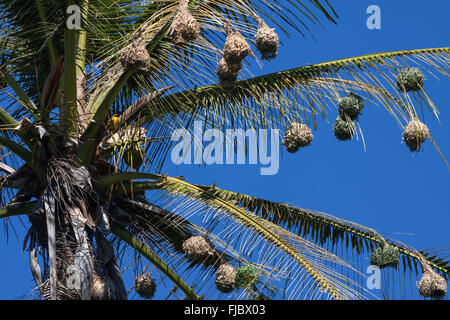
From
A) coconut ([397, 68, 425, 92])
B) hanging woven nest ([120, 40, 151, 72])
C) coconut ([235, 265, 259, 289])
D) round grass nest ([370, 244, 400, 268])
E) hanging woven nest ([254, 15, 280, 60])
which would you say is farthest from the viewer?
coconut ([397, 68, 425, 92])

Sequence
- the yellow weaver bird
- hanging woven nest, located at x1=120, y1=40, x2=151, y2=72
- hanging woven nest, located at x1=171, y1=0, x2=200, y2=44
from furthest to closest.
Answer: the yellow weaver bird, hanging woven nest, located at x1=120, y1=40, x2=151, y2=72, hanging woven nest, located at x1=171, y1=0, x2=200, y2=44

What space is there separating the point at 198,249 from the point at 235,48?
2246mm

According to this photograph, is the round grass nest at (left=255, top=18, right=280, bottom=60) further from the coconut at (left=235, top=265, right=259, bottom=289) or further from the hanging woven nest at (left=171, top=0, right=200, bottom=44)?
the coconut at (left=235, top=265, right=259, bottom=289)

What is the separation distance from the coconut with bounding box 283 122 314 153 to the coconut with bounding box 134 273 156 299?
2139 mm

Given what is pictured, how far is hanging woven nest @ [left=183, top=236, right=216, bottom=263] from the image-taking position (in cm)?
1145

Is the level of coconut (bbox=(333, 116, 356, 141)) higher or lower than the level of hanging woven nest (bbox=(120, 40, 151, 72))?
lower

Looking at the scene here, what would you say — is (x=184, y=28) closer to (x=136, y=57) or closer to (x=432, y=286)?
(x=136, y=57)

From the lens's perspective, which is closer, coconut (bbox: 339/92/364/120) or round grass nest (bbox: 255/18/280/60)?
round grass nest (bbox: 255/18/280/60)

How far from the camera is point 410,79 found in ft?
38.3

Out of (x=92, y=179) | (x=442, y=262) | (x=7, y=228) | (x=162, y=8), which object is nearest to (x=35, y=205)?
(x=92, y=179)

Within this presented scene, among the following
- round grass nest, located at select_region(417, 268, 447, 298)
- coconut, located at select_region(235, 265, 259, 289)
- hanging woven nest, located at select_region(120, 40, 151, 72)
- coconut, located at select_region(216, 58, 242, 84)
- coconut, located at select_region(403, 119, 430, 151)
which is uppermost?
hanging woven nest, located at select_region(120, 40, 151, 72)

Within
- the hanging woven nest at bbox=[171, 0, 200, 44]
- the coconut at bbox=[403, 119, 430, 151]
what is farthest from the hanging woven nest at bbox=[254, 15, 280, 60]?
the coconut at bbox=[403, 119, 430, 151]

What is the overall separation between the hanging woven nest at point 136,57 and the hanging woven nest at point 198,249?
6.35ft

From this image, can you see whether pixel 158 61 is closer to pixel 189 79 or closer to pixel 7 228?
pixel 189 79
